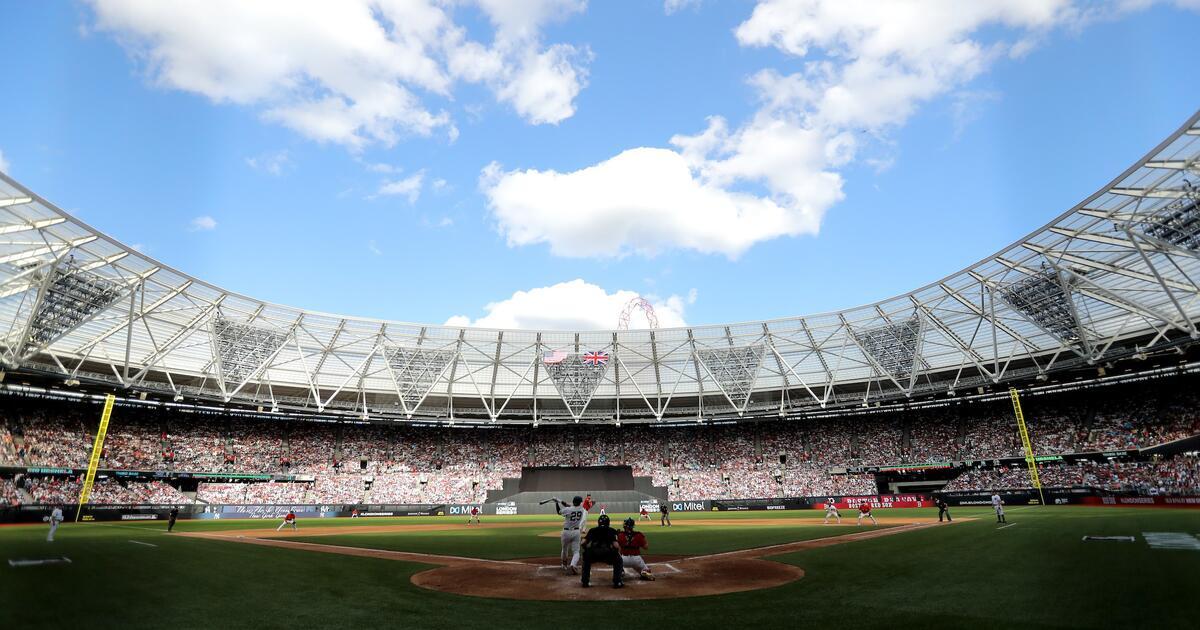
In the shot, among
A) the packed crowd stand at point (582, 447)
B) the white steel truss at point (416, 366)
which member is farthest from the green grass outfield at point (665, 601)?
the white steel truss at point (416, 366)

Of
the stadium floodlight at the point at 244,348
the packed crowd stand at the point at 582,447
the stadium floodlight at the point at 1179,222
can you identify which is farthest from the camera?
the packed crowd stand at the point at 582,447

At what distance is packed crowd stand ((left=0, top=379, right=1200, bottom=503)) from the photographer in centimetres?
4725

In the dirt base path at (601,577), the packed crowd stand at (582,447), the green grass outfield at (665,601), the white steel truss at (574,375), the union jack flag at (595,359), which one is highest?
the union jack flag at (595,359)

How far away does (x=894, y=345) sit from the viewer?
168 ft

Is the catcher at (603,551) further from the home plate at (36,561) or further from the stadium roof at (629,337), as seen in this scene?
the stadium roof at (629,337)

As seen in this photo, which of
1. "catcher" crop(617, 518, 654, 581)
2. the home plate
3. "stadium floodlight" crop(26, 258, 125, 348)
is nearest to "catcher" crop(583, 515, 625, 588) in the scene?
"catcher" crop(617, 518, 654, 581)

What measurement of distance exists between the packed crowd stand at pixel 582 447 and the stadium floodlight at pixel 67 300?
40.5 feet

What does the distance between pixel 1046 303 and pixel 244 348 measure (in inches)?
2268

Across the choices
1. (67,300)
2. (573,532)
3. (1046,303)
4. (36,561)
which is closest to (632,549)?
(573,532)

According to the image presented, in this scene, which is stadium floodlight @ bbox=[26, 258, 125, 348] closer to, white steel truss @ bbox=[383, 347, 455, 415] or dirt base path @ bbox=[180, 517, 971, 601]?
white steel truss @ bbox=[383, 347, 455, 415]

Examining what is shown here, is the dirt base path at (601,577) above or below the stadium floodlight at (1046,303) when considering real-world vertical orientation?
below

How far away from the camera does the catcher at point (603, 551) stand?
10.4 meters

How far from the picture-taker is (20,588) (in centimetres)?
865

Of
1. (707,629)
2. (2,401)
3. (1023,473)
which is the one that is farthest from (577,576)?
(2,401)
